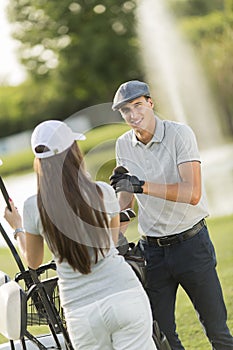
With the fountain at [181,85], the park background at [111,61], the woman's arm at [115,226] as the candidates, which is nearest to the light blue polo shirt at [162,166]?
the woman's arm at [115,226]

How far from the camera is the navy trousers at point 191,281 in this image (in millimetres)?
3857

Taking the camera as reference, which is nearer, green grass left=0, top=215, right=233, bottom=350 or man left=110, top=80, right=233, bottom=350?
Result: man left=110, top=80, right=233, bottom=350

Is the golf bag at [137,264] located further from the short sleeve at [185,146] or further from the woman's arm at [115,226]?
the short sleeve at [185,146]

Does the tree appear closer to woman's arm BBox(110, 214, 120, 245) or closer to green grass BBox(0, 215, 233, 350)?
green grass BBox(0, 215, 233, 350)

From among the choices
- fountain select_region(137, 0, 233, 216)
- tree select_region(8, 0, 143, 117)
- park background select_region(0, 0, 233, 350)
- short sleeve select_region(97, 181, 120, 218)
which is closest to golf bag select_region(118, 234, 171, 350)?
short sleeve select_region(97, 181, 120, 218)

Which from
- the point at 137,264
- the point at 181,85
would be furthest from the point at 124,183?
the point at 181,85

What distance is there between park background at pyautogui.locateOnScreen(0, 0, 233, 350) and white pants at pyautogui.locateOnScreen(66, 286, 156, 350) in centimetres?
2504

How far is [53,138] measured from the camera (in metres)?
3.03

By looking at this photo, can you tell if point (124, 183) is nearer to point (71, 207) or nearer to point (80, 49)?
point (71, 207)

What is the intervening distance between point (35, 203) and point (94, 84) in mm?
39722

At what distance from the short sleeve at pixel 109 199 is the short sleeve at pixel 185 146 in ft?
2.11

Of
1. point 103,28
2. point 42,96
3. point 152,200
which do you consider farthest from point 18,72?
point 152,200

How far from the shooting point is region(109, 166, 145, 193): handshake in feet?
11.0

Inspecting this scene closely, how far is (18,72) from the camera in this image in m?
46.0
